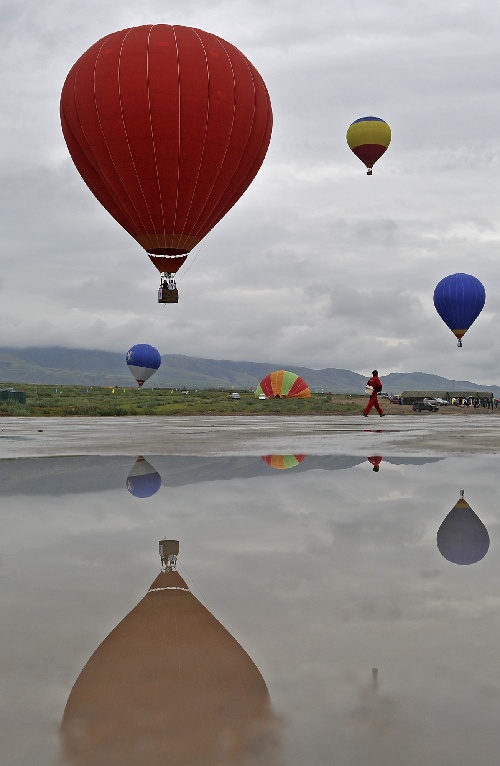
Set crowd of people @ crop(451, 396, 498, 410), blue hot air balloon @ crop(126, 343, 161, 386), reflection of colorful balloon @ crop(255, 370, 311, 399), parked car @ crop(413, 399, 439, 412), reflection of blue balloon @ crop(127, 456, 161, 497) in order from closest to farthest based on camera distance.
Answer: reflection of blue balloon @ crop(127, 456, 161, 497) < parked car @ crop(413, 399, 439, 412) < crowd of people @ crop(451, 396, 498, 410) < reflection of colorful balloon @ crop(255, 370, 311, 399) < blue hot air balloon @ crop(126, 343, 161, 386)

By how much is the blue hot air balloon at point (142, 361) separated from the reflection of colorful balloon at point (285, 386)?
14.7 m

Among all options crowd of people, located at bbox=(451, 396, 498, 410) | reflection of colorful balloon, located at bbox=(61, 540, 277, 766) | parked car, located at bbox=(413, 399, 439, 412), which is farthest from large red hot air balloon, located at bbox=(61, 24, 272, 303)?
crowd of people, located at bbox=(451, 396, 498, 410)

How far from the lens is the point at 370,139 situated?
55.8m

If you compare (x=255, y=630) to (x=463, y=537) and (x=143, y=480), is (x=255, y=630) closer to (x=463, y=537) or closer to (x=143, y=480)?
(x=463, y=537)

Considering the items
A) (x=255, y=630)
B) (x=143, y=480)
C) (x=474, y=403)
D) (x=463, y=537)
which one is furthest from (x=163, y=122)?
(x=474, y=403)

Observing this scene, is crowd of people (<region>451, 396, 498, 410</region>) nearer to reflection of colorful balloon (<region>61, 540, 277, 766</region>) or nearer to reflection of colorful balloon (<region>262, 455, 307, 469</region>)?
reflection of colorful balloon (<region>262, 455, 307, 469</region>)

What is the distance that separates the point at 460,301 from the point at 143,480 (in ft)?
178

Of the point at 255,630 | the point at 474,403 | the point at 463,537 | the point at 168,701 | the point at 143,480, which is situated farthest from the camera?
the point at 474,403

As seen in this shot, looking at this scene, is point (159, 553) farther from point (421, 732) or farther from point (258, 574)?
point (421, 732)

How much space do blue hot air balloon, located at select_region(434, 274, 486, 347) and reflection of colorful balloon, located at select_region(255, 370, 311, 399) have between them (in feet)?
99.8

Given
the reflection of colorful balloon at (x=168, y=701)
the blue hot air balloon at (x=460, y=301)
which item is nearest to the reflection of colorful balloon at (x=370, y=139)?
the blue hot air balloon at (x=460, y=301)

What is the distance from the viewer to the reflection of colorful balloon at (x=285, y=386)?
3634 inches

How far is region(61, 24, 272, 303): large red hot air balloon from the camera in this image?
89.4 feet

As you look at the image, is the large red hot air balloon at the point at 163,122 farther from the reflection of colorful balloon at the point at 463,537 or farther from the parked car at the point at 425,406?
the parked car at the point at 425,406
